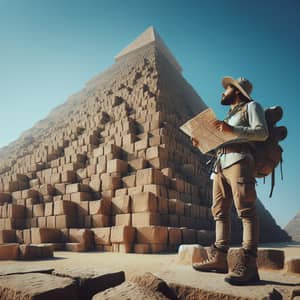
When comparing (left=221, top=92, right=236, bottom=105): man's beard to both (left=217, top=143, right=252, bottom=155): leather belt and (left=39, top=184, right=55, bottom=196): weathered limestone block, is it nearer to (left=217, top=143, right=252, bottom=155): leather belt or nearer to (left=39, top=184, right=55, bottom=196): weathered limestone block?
(left=217, top=143, right=252, bottom=155): leather belt

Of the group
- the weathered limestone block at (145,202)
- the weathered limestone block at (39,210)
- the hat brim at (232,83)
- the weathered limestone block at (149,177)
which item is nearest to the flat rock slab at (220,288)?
the hat brim at (232,83)

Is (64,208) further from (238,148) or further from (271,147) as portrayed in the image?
(271,147)

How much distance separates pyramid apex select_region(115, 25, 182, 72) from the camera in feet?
118

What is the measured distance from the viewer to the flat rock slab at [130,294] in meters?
1.74

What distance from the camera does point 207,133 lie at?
273 cm

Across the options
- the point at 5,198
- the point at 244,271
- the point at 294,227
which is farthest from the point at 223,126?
→ the point at 294,227

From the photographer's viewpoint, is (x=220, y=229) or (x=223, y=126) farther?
(x=220, y=229)

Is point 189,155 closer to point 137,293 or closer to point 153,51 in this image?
point 137,293

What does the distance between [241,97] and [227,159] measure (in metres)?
0.74

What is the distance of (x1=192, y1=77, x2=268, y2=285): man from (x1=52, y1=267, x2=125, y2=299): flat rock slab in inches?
33.7

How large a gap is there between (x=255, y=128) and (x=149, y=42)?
35.9 meters

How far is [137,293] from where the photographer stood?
182 centimetres

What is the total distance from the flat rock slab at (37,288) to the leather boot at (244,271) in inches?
48.0

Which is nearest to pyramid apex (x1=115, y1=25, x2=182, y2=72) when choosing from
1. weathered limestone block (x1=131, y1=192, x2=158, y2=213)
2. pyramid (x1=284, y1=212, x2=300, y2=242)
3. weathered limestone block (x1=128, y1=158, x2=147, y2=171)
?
pyramid (x1=284, y1=212, x2=300, y2=242)
